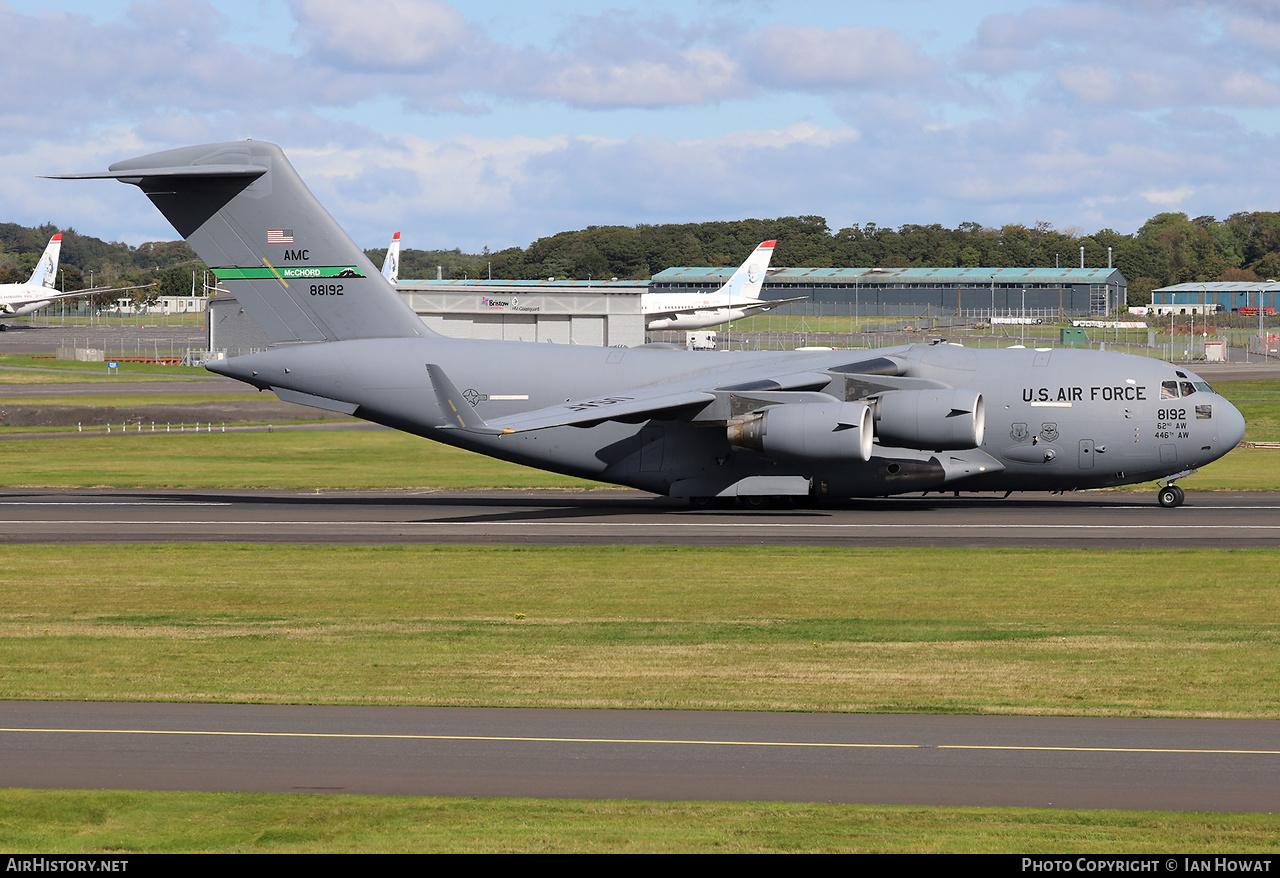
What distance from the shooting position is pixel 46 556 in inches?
972

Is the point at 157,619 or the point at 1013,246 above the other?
the point at 1013,246

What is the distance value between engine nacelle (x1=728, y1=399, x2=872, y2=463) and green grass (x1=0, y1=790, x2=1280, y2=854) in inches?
738

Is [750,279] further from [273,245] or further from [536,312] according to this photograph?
[273,245]

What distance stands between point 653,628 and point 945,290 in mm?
148234

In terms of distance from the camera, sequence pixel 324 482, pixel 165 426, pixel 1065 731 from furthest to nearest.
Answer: pixel 165 426
pixel 324 482
pixel 1065 731

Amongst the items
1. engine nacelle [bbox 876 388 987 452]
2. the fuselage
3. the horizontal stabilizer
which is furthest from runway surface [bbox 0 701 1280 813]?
the fuselage

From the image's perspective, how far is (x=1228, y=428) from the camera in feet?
98.1

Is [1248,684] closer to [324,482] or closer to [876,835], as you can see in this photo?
[876,835]

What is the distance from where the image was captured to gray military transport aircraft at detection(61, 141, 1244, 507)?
2916cm

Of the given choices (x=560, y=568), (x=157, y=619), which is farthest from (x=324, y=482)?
(x=157, y=619)

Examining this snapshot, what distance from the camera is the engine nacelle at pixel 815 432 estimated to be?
93.4 ft

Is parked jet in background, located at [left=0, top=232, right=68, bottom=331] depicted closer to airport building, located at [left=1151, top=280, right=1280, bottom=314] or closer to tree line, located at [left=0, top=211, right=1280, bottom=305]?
tree line, located at [left=0, top=211, right=1280, bottom=305]

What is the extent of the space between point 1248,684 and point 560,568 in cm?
1197

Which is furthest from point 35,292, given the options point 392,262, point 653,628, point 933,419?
point 653,628
